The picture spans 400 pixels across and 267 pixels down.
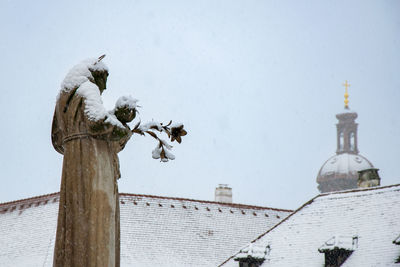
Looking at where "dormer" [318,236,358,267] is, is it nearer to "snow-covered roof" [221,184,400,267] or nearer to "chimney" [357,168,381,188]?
"snow-covered roof" [221,184,400,267]

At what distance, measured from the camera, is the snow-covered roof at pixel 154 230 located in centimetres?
4253

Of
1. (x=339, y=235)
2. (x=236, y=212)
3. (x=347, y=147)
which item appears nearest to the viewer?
(x=339, y=235)

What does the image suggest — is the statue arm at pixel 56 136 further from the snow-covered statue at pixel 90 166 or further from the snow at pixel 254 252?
the snow at pixel 254 252

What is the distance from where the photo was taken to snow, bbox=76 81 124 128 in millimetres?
7902

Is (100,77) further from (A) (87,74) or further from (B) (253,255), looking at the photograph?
(B) (253,255)

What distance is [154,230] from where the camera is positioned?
43844 millimetres

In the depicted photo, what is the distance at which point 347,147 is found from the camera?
439ft

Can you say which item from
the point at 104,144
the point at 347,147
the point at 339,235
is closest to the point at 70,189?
the point at 104,144

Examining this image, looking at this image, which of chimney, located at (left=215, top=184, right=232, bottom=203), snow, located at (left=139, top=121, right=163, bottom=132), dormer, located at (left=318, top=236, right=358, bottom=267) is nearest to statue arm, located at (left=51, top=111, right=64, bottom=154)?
snow, located at (left=139, top=121, right=163, bottom=132)

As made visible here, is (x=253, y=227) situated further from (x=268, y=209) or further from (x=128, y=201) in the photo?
(x=128, y=201)

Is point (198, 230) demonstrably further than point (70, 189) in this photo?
Yes

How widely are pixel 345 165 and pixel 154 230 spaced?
81394 mm

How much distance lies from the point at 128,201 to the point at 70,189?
36377 mm

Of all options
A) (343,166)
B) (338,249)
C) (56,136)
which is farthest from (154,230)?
(343,166)
